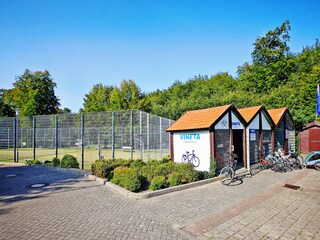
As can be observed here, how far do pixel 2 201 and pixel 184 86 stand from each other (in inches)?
1847

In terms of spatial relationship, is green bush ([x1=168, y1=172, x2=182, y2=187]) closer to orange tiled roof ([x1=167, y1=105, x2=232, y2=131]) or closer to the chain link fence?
orange tiled roof ([x1=167, y1=105, x2=232, y2=131])

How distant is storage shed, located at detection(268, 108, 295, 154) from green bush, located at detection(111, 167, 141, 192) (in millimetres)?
11439

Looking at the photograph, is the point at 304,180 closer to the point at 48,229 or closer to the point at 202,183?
the point at 202,183

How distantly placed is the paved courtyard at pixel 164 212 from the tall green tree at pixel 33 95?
38.1 metres

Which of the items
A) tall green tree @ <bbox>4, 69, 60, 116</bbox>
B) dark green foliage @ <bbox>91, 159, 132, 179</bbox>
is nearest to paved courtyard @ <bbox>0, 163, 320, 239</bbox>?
dark green foliage @ <bbox>91, 159, 132, 179</bbox>

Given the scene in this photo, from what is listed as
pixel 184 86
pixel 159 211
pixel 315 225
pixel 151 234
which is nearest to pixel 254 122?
pixel 315 225

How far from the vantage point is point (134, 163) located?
35.9ft

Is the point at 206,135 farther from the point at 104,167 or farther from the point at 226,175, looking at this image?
the point at 104,167

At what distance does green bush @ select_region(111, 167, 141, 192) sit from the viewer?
755 cm

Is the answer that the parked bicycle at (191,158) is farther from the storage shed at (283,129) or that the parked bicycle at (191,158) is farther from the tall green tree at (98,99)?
the tall green tree at (98,99)

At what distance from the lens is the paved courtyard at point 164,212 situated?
14.7ft

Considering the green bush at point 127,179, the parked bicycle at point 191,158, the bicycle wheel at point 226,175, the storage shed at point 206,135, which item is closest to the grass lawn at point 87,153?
the storage shed at point 206,135

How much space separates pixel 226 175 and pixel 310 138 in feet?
51.6

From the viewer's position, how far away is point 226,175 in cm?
938
